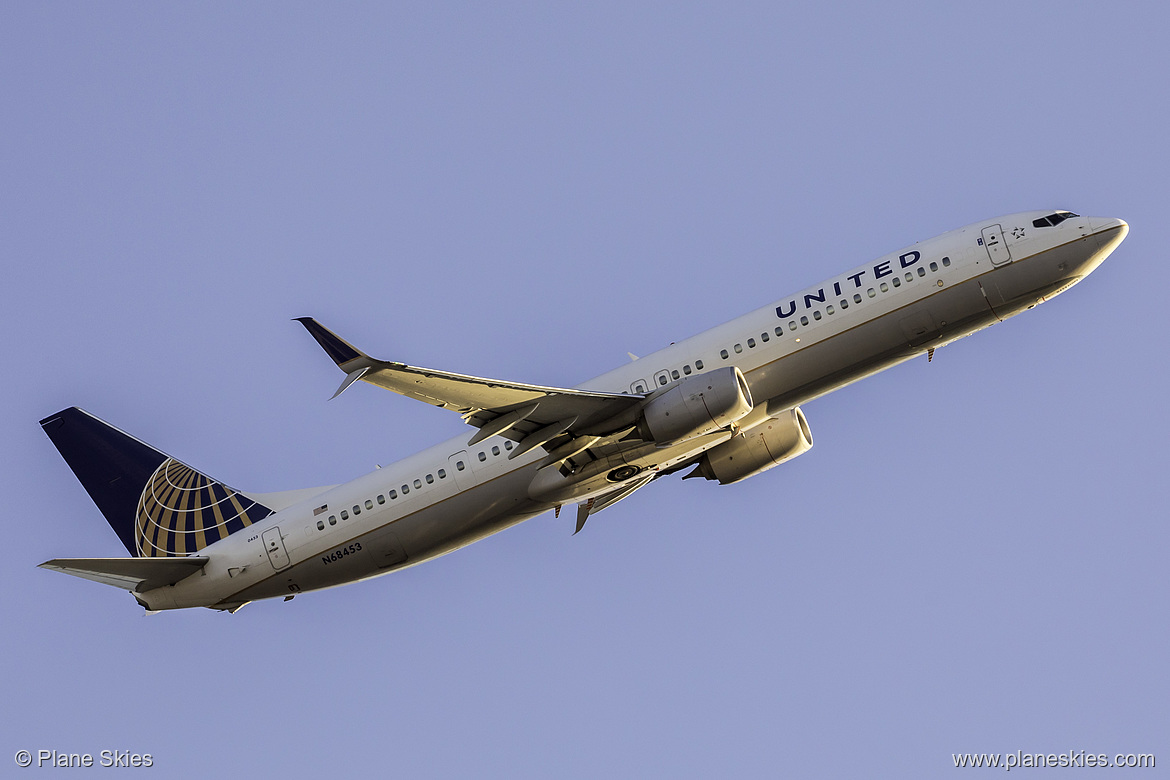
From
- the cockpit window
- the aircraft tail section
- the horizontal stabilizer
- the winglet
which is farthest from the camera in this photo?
the aircraft tail section

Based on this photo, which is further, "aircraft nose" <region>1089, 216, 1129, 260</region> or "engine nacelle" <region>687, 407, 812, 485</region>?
"engine nacelle" <region>687, 407, 812, 485</region>

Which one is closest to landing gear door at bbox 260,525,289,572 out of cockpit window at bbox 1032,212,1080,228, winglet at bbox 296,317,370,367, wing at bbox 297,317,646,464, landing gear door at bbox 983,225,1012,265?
wing at bbox 297,317,646,464

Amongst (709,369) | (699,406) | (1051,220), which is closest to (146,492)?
(709,369)

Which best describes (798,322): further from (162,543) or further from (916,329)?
(162,543)

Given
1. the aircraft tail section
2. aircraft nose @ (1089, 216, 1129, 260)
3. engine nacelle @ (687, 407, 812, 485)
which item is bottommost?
engine nacelle @ (687, 407, 812, 485)

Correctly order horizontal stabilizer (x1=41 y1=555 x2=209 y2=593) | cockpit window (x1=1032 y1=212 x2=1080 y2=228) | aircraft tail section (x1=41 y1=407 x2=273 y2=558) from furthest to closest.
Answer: aircraft tail section (x1=41 y1=407 x2=273 y2=558)
horizontal stabilizer (x1=41 y1=555 x2=209 y2=593)
cockpit window (x1=1032 y1=212 x2=1080 y2=228)

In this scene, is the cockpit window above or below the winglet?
below

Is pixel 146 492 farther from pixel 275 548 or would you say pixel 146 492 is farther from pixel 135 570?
pixel 275 548

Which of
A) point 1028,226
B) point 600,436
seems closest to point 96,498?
point 600,436

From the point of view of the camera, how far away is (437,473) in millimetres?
38312

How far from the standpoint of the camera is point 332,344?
28312 millimetres

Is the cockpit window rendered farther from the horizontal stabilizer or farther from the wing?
the horizontal stabilizer

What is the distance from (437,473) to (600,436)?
584cm

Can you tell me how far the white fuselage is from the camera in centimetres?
3547
